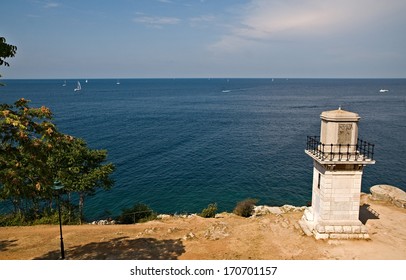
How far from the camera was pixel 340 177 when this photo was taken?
19.5 metres

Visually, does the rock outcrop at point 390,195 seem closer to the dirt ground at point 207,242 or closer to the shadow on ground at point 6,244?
the dirt ground at point 207,242

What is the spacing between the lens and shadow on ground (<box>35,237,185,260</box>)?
17309mm

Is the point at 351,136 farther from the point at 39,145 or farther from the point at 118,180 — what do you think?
the point at 118,180

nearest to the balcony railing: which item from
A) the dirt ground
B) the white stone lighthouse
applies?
the white stone lighthouse

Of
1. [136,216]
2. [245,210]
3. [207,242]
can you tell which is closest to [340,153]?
[207,242]

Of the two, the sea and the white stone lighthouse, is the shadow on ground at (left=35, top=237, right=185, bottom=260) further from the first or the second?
the sea

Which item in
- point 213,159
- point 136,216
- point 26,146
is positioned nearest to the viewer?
point 26,146

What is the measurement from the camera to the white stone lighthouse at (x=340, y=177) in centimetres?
1930

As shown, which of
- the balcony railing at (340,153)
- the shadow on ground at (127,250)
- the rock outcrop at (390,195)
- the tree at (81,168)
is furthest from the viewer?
the rock outcrop at (390,195)

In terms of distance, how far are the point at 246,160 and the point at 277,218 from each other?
3044 cm

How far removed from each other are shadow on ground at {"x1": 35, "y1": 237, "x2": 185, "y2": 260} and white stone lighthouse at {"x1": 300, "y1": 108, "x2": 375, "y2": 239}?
918 centimetres

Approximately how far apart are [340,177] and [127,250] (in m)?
13.7

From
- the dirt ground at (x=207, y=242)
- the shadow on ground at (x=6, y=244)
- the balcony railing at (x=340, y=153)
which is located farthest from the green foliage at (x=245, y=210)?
the shadow on ground at (x=6, y=244)

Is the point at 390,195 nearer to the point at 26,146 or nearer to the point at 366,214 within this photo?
the point at 366,214
